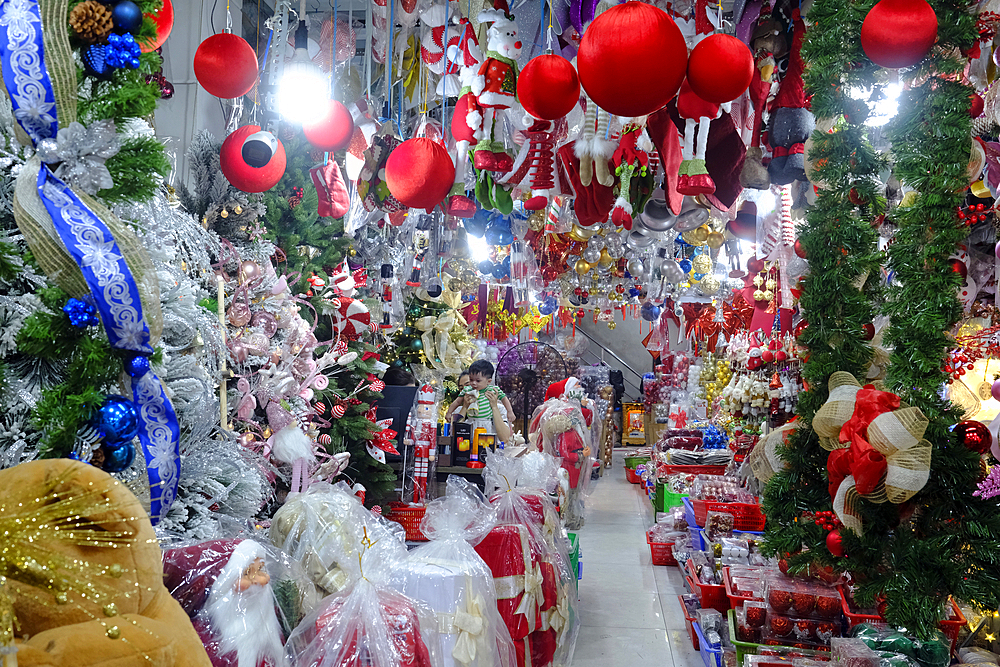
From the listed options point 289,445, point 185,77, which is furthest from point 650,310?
point 289,445

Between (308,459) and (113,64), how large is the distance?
2.64 m

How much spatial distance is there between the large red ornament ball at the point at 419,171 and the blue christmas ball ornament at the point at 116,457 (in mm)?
1669

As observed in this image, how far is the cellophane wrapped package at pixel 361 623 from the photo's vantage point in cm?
177

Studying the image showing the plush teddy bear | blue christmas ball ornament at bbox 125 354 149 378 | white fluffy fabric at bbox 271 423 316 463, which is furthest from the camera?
white fluffy fabric at bbox 271 423 316 463

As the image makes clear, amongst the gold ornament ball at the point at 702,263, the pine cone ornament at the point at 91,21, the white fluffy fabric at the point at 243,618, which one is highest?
the gold ornament ball at the point at 702,263

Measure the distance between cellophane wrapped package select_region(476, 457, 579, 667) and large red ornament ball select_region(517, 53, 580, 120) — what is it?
1.77 meters

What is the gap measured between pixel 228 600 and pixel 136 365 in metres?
0.55

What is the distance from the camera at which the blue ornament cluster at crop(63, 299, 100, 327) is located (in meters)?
1.33

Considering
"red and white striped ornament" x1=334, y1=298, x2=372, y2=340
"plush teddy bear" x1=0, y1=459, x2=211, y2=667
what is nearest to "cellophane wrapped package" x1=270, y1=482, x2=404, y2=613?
"plush teddy bear" x1=0, y1=459, x2=211, y2=667

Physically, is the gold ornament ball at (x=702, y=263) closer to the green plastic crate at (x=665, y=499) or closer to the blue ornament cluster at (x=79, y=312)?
the green plastic crate at (x=665, y=499)

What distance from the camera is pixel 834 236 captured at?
1.75 m

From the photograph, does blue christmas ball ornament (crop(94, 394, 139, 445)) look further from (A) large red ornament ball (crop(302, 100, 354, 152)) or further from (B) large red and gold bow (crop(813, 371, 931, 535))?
(A) large red ornament ball (crop(302, 100, 354, 152))

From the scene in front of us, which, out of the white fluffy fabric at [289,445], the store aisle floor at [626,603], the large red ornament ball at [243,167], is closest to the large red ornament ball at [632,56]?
the large red ornament ball at [243,167]

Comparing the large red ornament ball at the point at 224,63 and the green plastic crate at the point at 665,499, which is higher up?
the large red ornament ball at the point at 224,63
